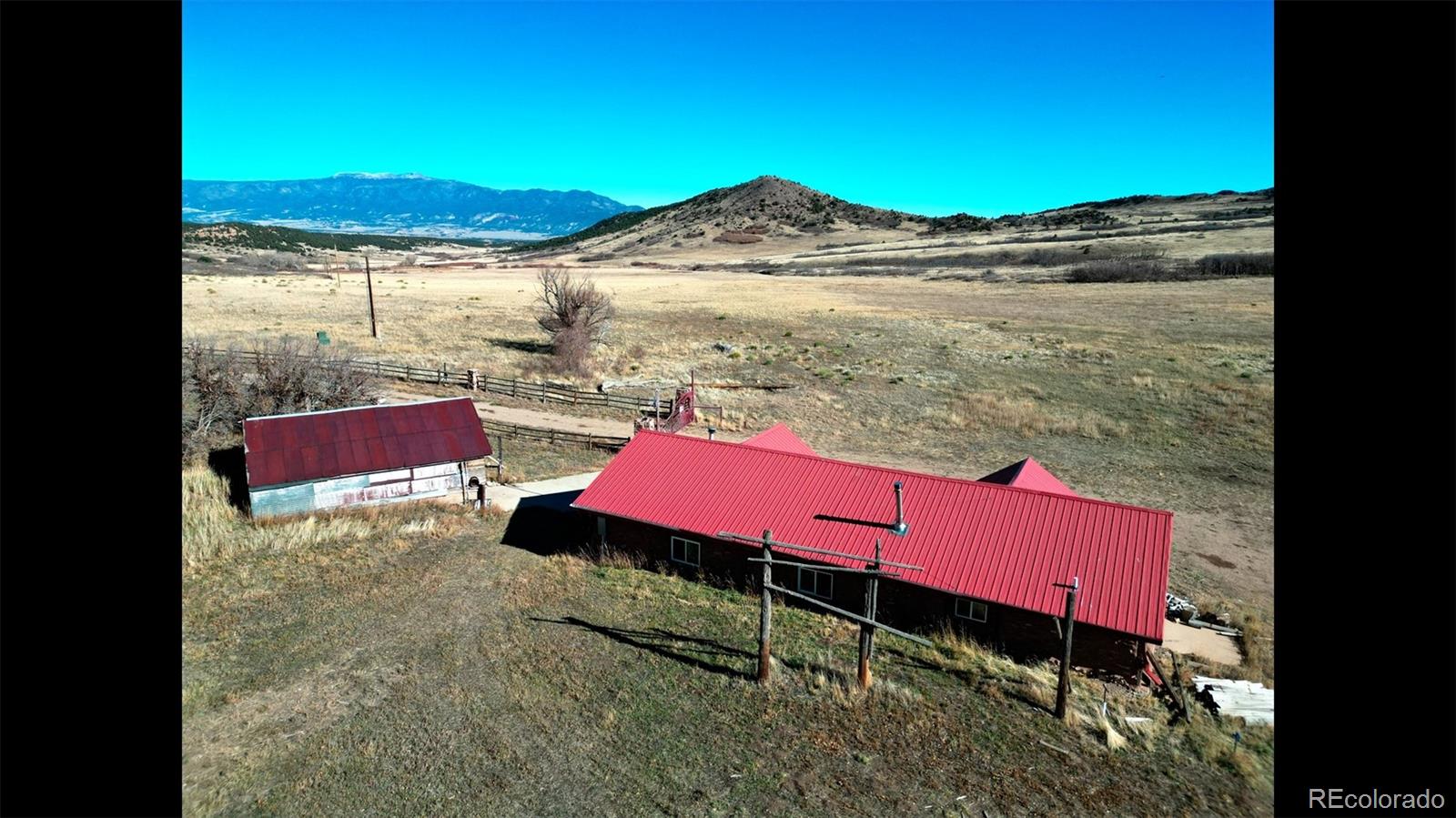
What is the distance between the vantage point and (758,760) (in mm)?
10469

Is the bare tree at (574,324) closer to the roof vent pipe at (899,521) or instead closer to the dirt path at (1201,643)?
the roof vent pipe at (899,521)

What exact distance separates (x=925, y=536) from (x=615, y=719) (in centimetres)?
726

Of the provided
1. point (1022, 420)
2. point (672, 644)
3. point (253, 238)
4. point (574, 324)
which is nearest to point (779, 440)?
point (672, 644)

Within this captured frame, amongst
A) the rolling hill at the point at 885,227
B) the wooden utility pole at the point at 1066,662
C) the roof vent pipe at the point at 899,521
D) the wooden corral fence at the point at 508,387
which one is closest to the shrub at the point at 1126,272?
the rolling hill at the point at 885,227

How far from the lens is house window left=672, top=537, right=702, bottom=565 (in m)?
17.4

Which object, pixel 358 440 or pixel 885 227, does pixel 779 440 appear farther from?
pixel 885 227

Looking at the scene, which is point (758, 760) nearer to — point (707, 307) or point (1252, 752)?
point (1252, 752)

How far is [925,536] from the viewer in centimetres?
1548

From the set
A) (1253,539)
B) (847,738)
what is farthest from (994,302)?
(847,738)

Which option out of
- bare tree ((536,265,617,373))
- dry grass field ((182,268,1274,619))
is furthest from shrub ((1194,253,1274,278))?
bare tree ((536,265,617,373))

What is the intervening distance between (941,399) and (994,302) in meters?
40.7

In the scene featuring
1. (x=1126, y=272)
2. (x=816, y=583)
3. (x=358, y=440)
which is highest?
(x=1126, y=272)

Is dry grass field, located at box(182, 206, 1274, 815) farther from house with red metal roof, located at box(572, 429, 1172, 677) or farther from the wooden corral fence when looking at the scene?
the wooden corral fence
